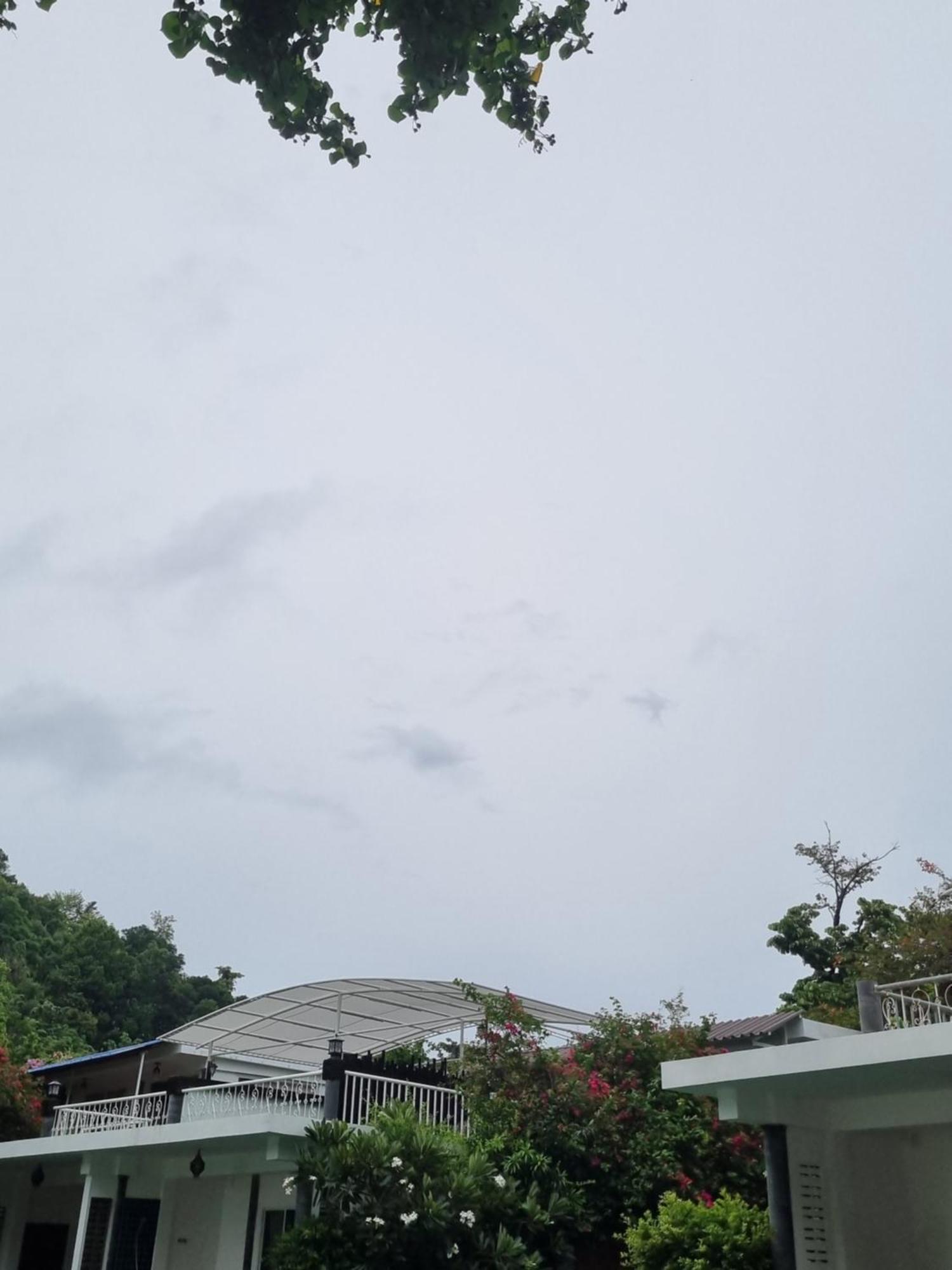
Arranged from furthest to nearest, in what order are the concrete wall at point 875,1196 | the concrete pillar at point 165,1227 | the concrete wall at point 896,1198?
the concrete pillar at point 165,1227 → the concrete wall at point 896,1198 → the concrete wall at point 875,1196

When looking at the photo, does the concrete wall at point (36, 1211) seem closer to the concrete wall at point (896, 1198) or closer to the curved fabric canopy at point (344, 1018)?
the curved fabric canopy at point (344, 1018)

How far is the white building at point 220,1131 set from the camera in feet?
37.8

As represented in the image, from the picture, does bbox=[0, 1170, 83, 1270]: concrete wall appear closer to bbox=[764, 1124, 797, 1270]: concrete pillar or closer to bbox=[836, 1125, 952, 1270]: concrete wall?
bbox=[764, 1124, 797, 1270]: concrete pillar

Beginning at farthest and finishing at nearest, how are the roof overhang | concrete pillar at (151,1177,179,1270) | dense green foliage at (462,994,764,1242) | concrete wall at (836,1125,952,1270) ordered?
concrete pillar at (151,1177,179,1270) < dense green foliage at (462,994,764,1242) < concrete wall at (836,1125,952,1270) < the roof overhang

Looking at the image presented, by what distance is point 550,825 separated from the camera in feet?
55.0

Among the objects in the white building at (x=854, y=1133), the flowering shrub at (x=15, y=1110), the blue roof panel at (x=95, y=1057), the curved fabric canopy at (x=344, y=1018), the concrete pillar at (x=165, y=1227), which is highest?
the curved fabric canopy at (x=344, y=1018)

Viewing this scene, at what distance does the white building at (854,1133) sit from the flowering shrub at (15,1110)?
1206 cm

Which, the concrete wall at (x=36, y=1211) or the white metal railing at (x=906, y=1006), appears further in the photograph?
the concrete wall at (x=36, y=1211)

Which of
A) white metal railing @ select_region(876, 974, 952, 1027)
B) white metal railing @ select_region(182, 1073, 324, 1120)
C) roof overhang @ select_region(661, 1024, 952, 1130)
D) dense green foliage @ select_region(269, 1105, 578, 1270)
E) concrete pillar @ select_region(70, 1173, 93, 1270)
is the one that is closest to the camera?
roof overhang @ select_region(661, 1024, 952, 1130)

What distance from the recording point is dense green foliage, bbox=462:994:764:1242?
11.2 meters

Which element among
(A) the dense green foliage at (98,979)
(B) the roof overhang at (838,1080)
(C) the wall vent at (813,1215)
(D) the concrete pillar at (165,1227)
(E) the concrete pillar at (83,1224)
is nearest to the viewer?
(B) the roof overhang at (838,1080)

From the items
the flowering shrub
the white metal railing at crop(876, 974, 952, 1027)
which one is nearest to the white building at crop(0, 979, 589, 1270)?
the flowering shrub

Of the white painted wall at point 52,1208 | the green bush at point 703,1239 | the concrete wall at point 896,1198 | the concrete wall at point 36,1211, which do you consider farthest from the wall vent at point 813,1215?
the concrete wall at point 36,1211

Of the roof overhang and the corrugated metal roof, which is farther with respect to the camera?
the corrugated metal roof
